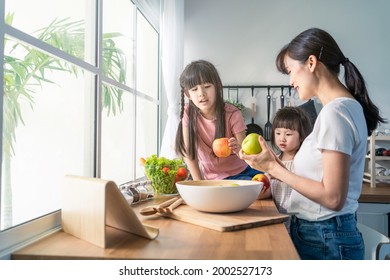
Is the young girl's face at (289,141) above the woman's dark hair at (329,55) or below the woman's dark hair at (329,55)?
below

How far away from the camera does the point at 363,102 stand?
870mm

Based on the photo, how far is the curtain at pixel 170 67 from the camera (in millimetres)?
1957

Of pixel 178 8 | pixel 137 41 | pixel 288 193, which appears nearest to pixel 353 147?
pixel 288 193

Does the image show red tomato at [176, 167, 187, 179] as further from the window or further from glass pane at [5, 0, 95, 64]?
glass pane at [5, 0, 95, 64]

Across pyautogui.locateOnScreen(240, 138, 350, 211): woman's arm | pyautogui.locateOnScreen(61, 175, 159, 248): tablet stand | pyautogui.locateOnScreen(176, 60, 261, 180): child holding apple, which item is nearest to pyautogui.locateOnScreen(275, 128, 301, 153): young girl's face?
pyautogui.locateOnScreen(176, 60, 261, 180): child holding apple

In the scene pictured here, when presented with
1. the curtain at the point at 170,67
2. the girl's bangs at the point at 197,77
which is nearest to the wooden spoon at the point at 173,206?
the girl's bangs at the point at 197,77

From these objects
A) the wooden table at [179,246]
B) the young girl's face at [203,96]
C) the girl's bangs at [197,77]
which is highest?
the girl's bangs at [197,77]

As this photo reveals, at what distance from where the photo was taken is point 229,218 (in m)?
0.72

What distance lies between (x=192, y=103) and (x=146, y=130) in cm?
72

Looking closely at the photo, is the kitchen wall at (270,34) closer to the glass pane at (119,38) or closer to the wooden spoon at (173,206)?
the glass pane at (119,38)

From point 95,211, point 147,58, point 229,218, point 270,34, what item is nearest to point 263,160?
point 229,218

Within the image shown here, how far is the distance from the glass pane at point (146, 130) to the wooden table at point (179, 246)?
3.75ft

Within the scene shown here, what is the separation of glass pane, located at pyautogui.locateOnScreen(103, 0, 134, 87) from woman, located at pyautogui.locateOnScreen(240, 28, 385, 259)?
79cm
